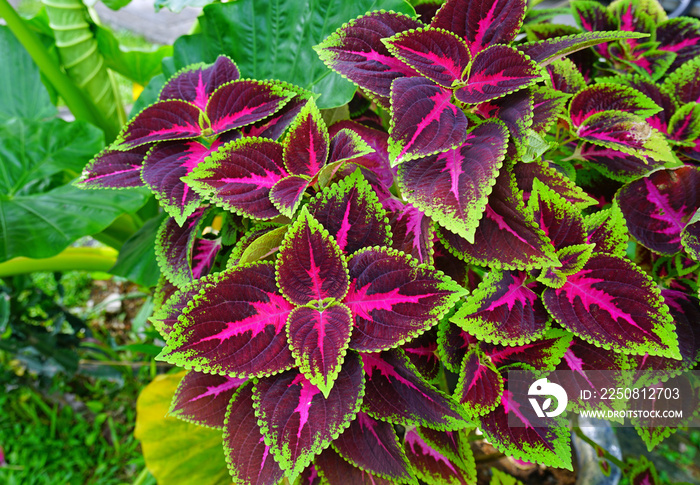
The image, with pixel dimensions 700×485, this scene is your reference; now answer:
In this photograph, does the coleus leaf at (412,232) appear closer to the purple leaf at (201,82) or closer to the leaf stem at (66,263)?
the purple leaf at (201,82)

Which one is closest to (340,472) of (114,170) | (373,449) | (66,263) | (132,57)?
(373,449)

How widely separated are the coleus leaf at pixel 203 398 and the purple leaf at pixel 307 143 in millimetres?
276

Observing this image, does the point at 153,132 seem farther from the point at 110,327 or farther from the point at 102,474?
the point at 110,327

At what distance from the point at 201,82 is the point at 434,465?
64cm

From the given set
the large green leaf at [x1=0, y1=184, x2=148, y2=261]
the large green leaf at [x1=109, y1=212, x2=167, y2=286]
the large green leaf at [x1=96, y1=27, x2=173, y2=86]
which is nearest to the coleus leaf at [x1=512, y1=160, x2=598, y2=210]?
the large green leaf at [x1=109, y1=212, x2=167, y2=286]

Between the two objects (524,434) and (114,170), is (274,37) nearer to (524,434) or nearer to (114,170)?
(114,170)

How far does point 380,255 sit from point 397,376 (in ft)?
0.47

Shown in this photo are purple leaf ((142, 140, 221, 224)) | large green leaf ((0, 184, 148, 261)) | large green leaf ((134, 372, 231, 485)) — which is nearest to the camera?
purple leaf ((142, 140, 221, 224))

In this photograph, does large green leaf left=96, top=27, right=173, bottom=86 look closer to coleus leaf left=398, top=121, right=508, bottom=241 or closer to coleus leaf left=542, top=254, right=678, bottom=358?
coleus leaf left=398, top=121, right=508, bottom=241

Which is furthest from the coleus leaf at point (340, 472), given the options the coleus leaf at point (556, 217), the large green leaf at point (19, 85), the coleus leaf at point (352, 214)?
the large green leaf at point (19, 85)

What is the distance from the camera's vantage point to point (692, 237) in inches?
22.4

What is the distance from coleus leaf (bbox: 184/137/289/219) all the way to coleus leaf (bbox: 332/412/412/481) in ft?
0.88

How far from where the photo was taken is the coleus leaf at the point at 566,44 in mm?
518

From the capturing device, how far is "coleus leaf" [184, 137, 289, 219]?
54 centimetres
